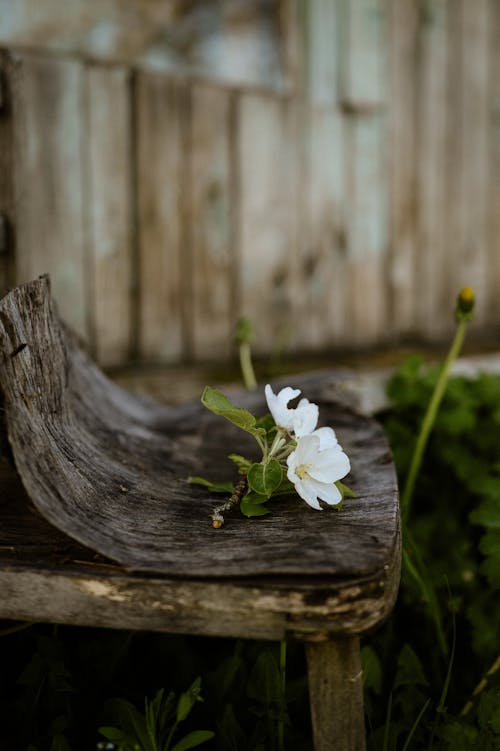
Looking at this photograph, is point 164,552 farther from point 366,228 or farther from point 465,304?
point 366,228

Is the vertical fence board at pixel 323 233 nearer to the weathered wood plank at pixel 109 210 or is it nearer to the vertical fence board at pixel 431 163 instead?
the vertical fence board at pixel 431 163

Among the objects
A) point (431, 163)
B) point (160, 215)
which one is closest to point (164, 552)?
point (160, 215)

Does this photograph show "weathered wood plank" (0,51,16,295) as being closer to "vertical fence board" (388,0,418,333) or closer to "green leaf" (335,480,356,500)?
"green leaf" (335,480,356,500)

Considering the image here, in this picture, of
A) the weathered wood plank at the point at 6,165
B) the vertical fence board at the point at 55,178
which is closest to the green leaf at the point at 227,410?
the weathered wood plank at the point at 6,165

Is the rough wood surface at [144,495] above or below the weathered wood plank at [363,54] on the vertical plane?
below

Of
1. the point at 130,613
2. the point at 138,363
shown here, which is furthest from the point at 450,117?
the point at 130,613

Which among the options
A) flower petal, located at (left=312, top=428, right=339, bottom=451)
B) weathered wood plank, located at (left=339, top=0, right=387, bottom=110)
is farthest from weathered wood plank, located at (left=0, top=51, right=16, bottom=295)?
weathered wood plank, located at (left=339, top=0, right=387, bottom=110)
